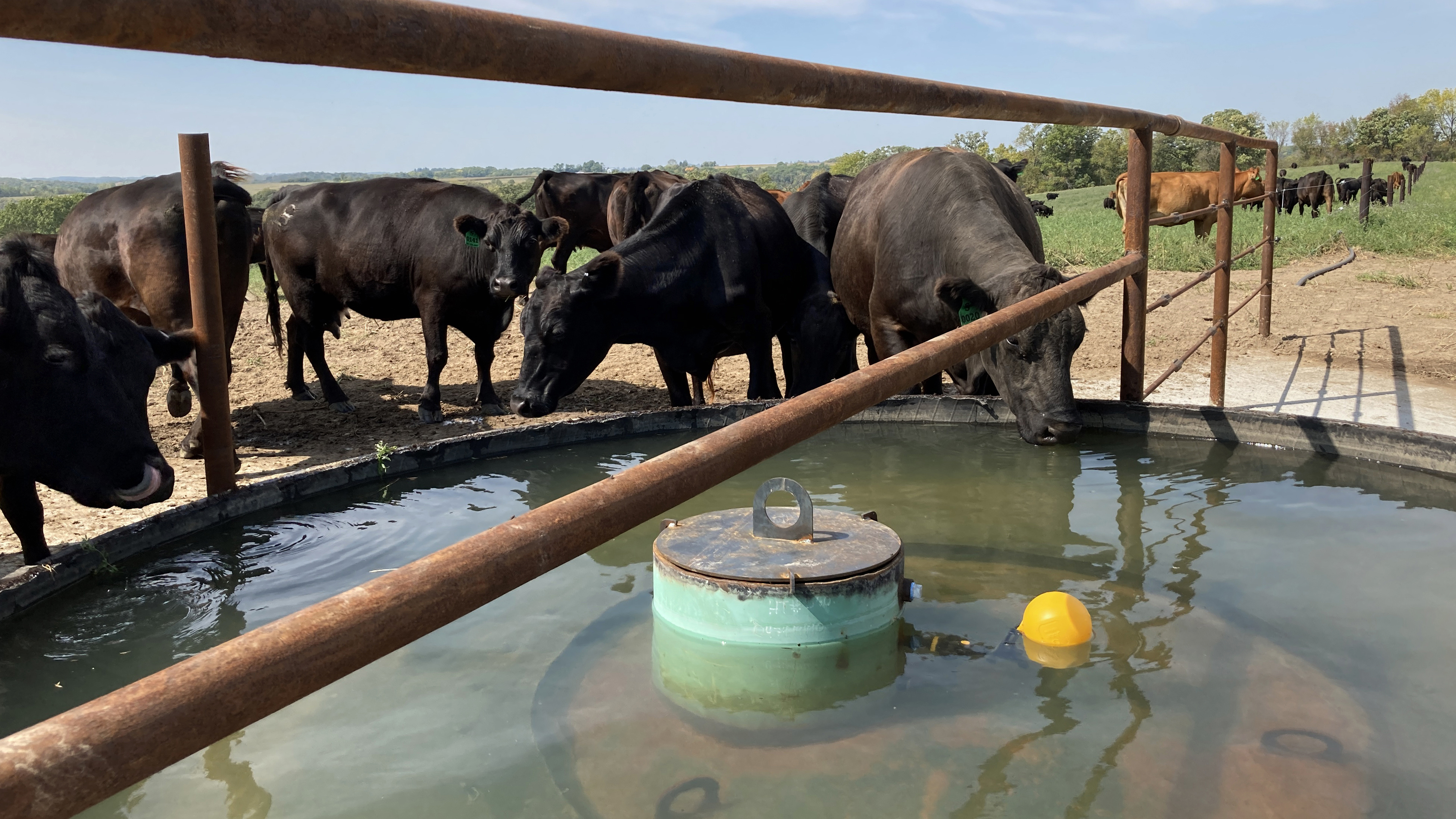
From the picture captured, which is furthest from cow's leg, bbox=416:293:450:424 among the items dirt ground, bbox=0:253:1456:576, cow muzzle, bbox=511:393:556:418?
cow muzzle, bbox=511:393:556:418

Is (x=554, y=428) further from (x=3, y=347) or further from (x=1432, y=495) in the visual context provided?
A: (x=1432, y=495)

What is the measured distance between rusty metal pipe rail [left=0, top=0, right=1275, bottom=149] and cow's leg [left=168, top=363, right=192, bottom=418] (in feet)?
21.4

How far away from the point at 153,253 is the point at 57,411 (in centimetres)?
324

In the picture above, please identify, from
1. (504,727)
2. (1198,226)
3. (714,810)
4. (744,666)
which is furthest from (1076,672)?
(1198,226)

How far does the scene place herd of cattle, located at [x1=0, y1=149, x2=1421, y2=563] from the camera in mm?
3576

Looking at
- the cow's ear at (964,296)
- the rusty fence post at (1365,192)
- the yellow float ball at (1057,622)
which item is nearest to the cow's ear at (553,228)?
the cow's ear at (964,296)

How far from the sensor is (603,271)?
6.41 meters

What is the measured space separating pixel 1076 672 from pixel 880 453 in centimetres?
216

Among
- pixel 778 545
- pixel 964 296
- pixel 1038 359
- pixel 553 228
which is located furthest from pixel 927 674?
pixel 553 228

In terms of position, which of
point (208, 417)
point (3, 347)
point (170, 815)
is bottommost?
point (170, 815)

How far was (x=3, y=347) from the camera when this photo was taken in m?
3.40

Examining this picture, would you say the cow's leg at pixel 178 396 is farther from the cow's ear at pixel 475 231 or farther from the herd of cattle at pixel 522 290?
the cow's ear at pixel 475 231

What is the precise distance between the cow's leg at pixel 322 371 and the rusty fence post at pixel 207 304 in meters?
4.39

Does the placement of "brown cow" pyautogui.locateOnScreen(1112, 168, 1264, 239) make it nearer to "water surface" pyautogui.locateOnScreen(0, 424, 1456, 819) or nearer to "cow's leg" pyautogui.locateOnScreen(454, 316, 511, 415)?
"cow's leg" pyautogui.locateOnScreen(454, 316, 511, 415)
